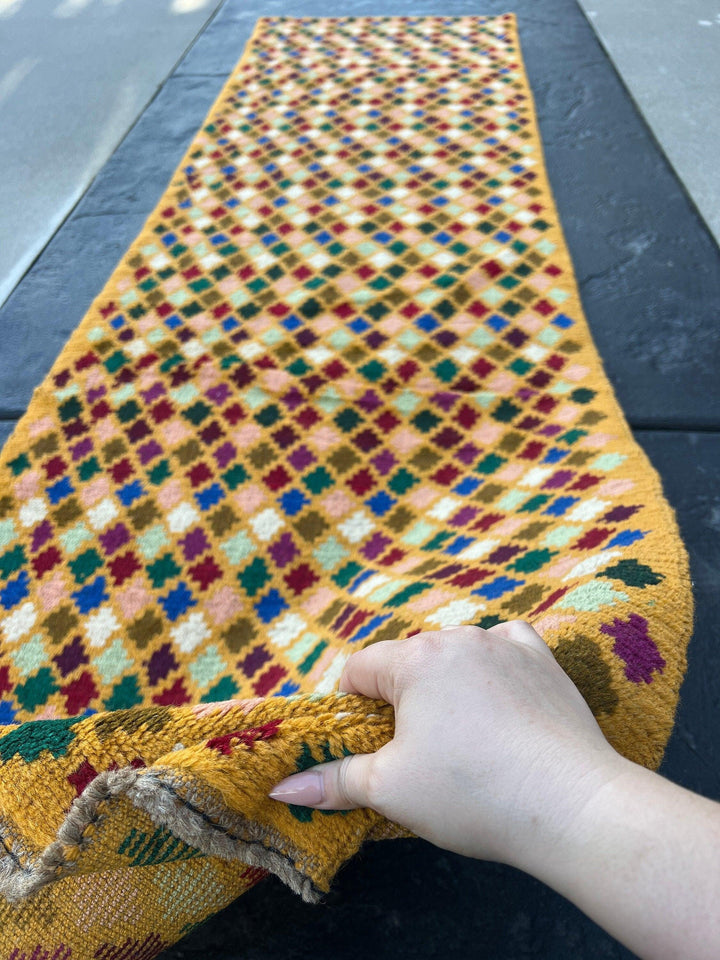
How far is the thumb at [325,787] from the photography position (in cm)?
47

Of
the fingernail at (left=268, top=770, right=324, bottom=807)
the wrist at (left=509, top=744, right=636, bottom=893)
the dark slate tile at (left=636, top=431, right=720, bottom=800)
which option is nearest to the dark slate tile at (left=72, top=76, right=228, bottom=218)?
the dark slate tile at (left=636, top=431, right=720, bottom=800)

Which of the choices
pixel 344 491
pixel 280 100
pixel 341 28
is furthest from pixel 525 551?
pixel 341 28

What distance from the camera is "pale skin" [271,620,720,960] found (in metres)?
0.32

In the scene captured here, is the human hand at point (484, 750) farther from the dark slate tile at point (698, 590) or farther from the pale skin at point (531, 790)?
the dark slate tile at point (698, 590)

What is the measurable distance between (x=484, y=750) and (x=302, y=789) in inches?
6.5

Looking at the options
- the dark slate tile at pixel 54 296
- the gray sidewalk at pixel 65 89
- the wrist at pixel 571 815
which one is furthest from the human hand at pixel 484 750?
the gray sidewalk at pixel 65 89

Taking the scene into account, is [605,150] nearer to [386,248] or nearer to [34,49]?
[386,248]

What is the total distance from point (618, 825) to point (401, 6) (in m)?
2.48

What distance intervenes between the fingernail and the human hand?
0.03 m

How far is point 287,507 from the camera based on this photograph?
0.92 metres

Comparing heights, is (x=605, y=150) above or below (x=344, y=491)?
above

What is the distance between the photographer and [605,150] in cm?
154

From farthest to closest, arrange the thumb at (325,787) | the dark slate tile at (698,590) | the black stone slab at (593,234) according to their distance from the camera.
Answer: the black stone slab at (593,234) → the dark slate tile at (698,590) → the thumb at (325,787)

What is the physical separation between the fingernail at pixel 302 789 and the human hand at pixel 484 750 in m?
0.03
